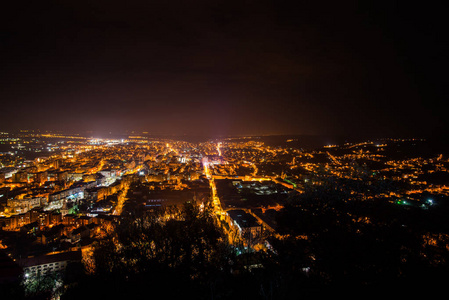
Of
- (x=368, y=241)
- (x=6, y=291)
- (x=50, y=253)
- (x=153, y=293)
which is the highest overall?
(x=368, y=241)

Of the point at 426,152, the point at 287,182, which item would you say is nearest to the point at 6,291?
the point at 287,182

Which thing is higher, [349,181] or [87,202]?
[349,181]

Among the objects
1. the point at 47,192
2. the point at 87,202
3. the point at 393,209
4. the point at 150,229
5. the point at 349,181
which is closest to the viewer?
the point at 393,209

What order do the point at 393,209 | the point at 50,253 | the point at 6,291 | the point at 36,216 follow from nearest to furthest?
the point at 6,291
the point at 393,209
the point at 50,253
the point at 36,216

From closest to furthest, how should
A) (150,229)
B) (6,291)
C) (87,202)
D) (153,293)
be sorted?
(6,291), (153,293), (150,229), (87,202)

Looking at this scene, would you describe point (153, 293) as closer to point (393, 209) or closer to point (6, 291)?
point (6, 291)

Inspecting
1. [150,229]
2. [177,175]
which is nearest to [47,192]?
[177,175]

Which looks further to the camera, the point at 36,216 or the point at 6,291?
the point at 36,216

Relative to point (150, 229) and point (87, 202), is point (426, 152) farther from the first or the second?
point (87, 202)

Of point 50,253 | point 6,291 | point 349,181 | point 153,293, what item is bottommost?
point 50,253
